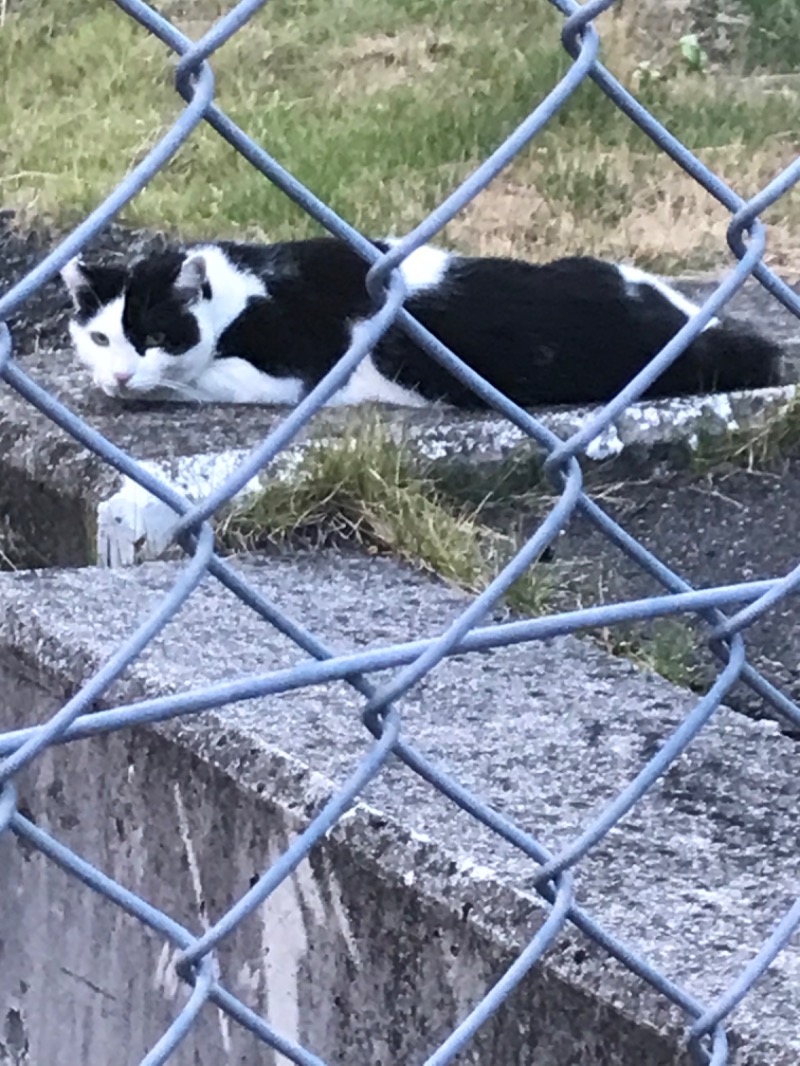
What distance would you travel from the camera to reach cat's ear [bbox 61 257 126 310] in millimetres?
2600

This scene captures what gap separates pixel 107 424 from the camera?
2.05m

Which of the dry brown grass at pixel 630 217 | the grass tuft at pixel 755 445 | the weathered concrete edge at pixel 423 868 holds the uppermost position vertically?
the dry brown grass at pixel 630 217

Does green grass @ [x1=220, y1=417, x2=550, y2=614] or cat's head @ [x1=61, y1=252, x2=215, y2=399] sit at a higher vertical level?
cat's head @ [x1=61, y1=252, x2=215, y2=399]

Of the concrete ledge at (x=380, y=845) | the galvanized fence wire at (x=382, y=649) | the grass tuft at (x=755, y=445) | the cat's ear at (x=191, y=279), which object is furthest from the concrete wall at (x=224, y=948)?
the cat's ear at (x=191, y=279)

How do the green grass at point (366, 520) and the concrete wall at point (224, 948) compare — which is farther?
the green grass at point (366, 520)

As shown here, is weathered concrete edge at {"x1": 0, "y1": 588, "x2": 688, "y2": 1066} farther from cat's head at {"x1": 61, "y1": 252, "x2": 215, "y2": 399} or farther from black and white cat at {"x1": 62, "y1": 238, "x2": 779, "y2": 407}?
→ cat's head at {"x1": 61, "y1": 252, "x2": 215, "y2": 399}

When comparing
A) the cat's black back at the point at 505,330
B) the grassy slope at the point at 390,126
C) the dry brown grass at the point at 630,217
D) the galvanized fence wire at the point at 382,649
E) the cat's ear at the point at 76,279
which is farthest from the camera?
the grassy slope at the point at 390,126

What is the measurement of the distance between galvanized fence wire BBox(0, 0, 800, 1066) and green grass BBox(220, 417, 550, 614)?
2.35ft

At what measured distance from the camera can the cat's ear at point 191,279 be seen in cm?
256

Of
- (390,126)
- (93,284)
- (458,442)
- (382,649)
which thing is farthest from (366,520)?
(390,126)

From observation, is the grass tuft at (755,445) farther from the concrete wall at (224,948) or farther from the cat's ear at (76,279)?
the cat's ear at (76,279)

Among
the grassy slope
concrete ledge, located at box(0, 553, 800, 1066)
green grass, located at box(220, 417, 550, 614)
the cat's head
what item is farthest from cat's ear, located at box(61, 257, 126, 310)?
concrete ledge, located at box(0, 553, 800, 1066)

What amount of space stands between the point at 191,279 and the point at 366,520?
976 millimetres

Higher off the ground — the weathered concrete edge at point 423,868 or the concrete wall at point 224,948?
the weathered concrete edge at point 423,868
